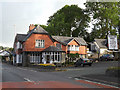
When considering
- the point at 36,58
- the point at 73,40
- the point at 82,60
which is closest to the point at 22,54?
the point at 36,58

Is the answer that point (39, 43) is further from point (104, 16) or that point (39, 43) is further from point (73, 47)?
point (104, 16)

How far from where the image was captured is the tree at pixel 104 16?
51.5 m

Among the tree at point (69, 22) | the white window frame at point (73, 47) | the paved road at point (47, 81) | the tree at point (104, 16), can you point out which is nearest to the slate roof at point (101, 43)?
the tree at point (104, 16)

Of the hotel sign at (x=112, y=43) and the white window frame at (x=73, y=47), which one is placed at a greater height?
the white window frame at (x=73, y=47)

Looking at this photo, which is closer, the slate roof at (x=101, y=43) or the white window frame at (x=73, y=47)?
the white window frame at (x=73, y=47)

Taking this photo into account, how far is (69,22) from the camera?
66.4 meters

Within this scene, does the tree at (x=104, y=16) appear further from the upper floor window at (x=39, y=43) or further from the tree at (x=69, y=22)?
the upper floor window at (x=39, y=43)

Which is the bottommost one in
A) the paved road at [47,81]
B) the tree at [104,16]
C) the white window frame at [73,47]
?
the paved road at [47,81]

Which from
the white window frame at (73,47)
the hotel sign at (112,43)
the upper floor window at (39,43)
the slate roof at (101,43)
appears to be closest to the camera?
the hotel sign at (112,43)

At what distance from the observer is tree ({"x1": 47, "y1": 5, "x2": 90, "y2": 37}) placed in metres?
61.5

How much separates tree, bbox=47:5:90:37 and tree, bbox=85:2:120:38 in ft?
21.4

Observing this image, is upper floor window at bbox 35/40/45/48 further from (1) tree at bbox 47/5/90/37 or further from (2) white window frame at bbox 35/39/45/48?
(1) tree at bbox 47/5/90/37

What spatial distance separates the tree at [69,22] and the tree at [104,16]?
6.52 metres

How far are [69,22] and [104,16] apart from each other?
56.0 feet
